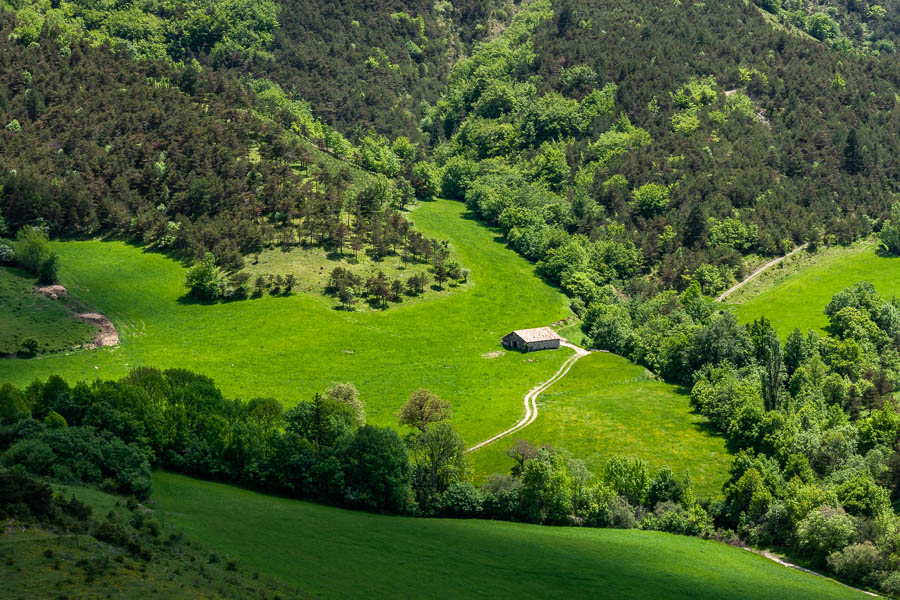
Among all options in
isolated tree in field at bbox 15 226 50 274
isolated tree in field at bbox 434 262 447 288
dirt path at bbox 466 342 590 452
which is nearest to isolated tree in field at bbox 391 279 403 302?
isolated tree in field at bbox 434 262 447 288

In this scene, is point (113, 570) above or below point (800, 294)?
above

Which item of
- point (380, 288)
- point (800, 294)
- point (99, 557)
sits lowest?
point (380, 288)

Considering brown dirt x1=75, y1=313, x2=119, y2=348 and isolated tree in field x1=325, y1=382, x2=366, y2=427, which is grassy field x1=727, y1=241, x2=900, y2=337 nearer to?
isolated tree in field x1=325, y1=382, x2=366, y2=427

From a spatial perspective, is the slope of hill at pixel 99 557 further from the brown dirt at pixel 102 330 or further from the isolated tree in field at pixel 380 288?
the isolated tree in field at pixel 380 288

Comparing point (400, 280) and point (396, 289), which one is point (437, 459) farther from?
point (400, 280)

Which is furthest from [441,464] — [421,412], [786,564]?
[786,564]
